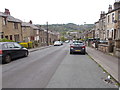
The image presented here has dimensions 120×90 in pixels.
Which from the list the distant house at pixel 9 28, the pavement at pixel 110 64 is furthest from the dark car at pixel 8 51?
the distant house at pixel 9 28

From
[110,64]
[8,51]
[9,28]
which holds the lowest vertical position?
[110,64]

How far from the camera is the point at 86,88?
4.46 metres

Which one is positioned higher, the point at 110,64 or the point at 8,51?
the point at 8,51

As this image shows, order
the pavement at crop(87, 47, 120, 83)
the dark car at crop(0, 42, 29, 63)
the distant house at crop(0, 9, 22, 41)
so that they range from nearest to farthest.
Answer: the pavement at crop(87, 47, 120, 83)
the dark car at crop(0, 42, 29, 63)
the distant house at crop(0, 9, 22, 41)

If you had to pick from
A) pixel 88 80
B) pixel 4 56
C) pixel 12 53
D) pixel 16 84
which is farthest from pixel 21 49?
pixel 88 80

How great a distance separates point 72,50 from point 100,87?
→ 32.8 feet

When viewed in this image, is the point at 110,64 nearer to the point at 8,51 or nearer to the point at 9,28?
the point at 8,51

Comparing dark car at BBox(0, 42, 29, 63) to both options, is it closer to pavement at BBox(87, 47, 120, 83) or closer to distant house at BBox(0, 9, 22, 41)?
pavement at BBox(87, 47, 120, 83)

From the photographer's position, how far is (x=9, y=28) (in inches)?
950

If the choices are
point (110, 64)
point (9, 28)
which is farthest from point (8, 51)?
point (9, 28)

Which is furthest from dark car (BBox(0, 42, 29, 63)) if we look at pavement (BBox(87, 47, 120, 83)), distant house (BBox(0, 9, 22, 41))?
distant house (BBox(0, 9, 22, 41))

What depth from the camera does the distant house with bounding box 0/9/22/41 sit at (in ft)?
72.2

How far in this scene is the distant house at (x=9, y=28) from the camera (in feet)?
72.2

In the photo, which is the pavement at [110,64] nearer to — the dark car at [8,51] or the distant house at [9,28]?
the dark car at [8,51]
